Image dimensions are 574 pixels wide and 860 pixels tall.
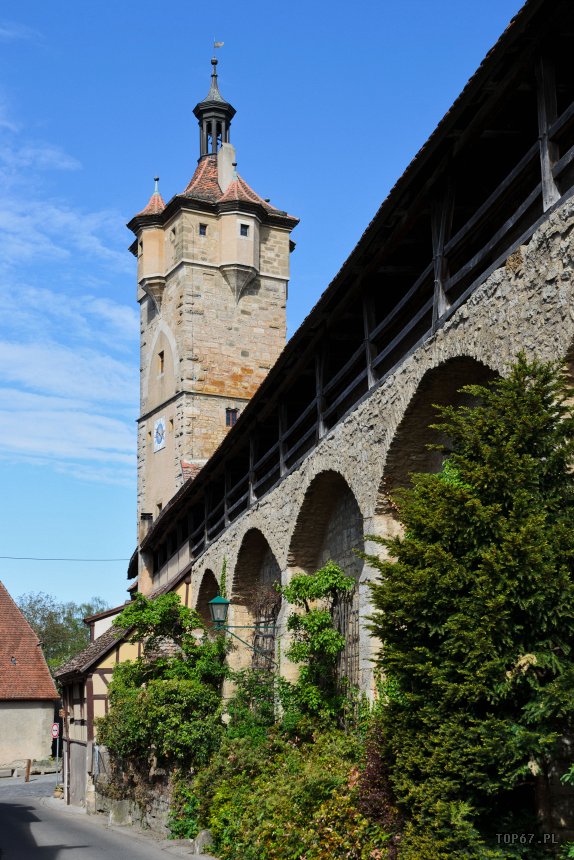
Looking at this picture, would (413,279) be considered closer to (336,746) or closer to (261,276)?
(336,746)

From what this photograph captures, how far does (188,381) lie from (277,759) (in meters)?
16.6

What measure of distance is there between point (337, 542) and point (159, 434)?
16.6 meters

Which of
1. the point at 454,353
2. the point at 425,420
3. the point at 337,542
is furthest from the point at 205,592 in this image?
the point at 454,353

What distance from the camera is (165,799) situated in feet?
52.1

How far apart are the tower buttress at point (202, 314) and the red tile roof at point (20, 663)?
12548 mm

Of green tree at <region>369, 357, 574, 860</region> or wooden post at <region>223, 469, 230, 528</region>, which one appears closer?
green tree at <region>369, 357, 574, 860</region>

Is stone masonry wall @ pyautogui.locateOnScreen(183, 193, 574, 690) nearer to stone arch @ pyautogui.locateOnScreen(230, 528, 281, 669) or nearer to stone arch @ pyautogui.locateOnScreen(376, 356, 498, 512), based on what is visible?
stone arch @ pyautogui.locateOnScreen(376, 356, 498, 512)

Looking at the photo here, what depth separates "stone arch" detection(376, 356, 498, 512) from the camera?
9.80m

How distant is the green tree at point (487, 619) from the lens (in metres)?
6.66

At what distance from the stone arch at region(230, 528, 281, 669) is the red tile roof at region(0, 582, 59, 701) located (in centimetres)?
2282

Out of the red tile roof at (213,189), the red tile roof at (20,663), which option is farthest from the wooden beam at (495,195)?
the red tile roof at (20,663)

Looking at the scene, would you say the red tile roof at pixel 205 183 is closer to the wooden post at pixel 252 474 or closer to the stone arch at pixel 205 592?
the stone arch at pixel 205 592

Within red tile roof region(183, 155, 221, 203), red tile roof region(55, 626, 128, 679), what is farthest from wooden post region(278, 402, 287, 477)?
red tile roof region(183, 155, 221, 203)

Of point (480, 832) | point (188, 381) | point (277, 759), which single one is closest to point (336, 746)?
point (277, 759)
